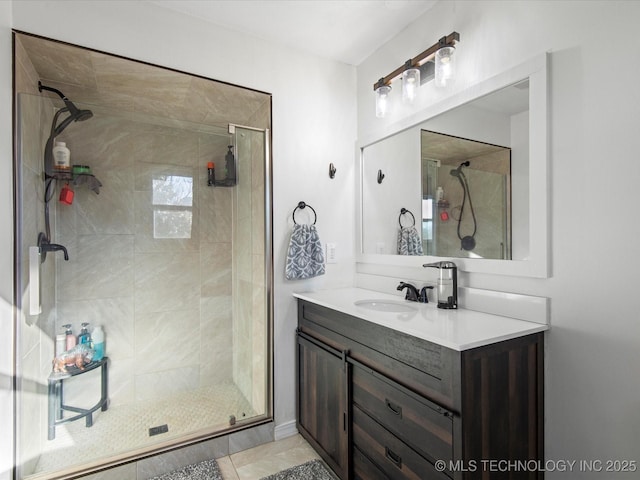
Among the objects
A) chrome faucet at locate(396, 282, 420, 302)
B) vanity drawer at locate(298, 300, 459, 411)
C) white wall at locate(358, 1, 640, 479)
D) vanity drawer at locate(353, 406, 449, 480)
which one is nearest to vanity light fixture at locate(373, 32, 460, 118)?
white wall at locate(358, 1, 640, 479)

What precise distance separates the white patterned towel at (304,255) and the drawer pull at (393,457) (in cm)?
103

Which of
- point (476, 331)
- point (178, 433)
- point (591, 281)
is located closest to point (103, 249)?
point (178, 433)

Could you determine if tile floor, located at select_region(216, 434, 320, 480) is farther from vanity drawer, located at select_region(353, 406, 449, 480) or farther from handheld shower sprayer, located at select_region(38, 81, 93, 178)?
handheld shower sprayer, located at select_region(38, 81, 93, 178)

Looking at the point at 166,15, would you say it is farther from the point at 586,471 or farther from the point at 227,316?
the point at 586,471

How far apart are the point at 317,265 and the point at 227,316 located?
0.86 metres

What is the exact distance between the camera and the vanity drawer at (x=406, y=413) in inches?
43.4

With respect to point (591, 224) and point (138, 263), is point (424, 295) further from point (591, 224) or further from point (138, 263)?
point (138, 263)

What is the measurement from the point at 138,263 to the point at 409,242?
1.84m

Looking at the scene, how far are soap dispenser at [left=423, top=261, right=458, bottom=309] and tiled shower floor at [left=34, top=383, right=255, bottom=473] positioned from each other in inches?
54.0

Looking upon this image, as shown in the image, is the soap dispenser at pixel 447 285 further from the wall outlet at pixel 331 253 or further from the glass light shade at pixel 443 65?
the glass light shade at pixel 443 65

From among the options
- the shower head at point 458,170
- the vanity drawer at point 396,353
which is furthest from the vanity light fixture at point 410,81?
the vanity drawer at point 396,353

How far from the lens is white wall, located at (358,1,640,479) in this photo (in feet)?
3.56

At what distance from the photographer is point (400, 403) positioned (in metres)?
1.27

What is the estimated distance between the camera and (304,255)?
81.5 inches
